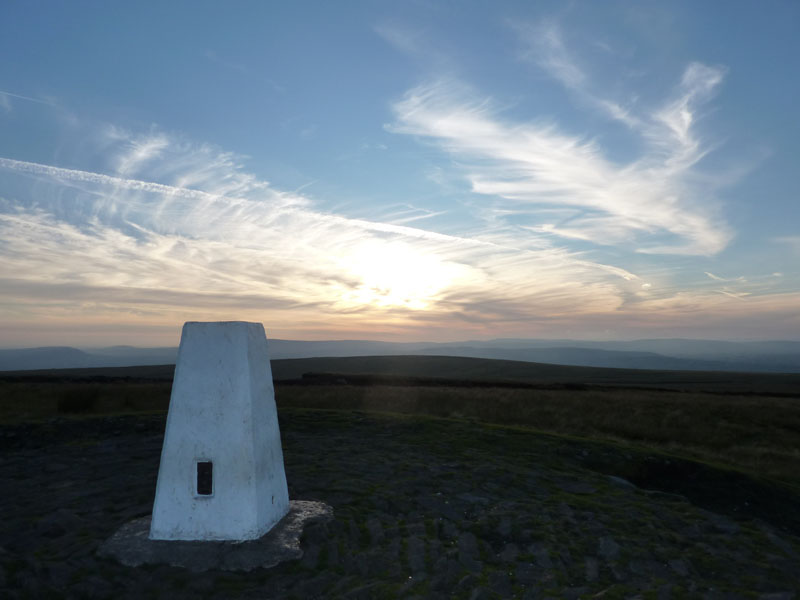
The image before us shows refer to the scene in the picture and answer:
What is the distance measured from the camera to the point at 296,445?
667 inches

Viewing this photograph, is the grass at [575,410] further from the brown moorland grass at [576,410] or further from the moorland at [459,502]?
the moorland at [459,502]

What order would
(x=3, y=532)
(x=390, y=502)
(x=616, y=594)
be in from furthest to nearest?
(x=390, y=502), (x=3, y=532), (x=616, y=594)

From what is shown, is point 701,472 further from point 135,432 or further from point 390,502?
point 135,432

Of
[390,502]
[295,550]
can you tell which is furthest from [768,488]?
[295,550]

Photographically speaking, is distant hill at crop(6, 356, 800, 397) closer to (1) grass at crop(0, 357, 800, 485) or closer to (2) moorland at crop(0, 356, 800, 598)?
(1) grass at crop(0, 357, 800, 485)

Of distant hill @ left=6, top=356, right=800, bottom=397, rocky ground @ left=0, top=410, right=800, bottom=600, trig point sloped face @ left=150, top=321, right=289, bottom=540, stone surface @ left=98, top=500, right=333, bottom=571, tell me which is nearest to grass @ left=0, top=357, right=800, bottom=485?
rocky ground @ left=0, top=410, right=800, bottom=600

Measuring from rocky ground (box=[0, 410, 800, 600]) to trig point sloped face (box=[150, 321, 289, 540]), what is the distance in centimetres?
100

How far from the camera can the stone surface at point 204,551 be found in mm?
8008

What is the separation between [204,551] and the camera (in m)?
8.34

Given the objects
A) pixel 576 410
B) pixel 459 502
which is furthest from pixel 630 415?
pixel 459 502

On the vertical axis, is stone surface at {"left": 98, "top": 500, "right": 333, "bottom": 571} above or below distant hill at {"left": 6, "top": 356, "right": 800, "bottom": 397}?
above

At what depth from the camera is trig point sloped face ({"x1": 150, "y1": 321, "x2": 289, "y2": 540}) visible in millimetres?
8727

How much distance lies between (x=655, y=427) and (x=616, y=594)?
19157 mm

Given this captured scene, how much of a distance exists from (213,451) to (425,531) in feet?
14.9
